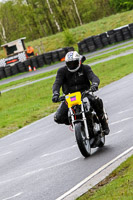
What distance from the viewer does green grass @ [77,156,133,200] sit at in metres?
5.12

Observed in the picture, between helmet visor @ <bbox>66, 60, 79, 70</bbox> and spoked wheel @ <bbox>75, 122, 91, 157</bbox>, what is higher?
helmet visor @ <bbox>66, 60, 79, 70</bbox>

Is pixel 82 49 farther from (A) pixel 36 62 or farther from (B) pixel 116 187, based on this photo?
(B) pixel 116 187

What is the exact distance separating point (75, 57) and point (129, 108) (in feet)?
15.7

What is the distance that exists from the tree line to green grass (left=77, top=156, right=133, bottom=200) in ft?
247

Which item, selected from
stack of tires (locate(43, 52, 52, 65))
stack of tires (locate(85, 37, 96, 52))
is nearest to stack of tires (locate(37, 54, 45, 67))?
stack of tires (locate(43, 52, 52, 65))

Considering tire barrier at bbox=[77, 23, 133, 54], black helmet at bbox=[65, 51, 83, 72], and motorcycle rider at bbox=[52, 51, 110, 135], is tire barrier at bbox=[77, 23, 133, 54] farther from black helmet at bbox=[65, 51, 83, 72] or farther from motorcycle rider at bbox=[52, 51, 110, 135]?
black helmet at bbox=[65, 51, 83, 72]

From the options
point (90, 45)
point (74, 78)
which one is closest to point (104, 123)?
point (74, 78)

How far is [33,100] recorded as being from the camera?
75.5ft

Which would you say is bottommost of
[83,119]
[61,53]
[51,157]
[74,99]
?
[61,53]

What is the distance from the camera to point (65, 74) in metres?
8.76

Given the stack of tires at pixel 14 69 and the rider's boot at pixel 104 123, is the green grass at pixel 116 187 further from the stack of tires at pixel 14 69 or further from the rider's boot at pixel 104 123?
the stack of tires at pixel 14 69

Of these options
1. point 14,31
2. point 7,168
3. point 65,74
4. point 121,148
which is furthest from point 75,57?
point 14,31

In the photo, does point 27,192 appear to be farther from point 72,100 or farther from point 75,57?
point 75,57

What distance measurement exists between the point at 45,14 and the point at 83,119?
7885 centimetres
